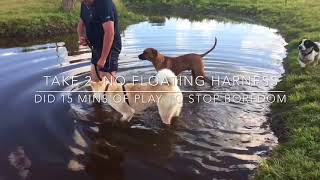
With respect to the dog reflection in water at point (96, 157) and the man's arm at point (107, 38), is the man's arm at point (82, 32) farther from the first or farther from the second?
the dog reflection in water at point (96, 157)

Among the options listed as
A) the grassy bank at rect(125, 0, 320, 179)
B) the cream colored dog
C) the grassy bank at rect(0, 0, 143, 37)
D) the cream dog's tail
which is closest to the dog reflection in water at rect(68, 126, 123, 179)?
the cream colored dog

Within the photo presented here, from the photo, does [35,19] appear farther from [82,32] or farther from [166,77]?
[166,77]

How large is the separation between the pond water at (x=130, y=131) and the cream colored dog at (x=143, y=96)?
1.04 feet

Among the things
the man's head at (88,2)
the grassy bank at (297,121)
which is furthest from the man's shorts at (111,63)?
the grassy bank at (297,121)

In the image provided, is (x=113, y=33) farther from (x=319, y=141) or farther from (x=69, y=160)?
(x=319, y=141)

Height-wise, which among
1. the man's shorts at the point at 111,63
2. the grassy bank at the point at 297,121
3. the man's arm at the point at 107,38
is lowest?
the grassy bank at the point at 297,121

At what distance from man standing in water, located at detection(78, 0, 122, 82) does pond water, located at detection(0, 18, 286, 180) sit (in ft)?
3.75

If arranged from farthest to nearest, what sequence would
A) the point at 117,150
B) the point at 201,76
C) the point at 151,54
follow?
the point at 201,76
the point at 151,54
the point at 117,150

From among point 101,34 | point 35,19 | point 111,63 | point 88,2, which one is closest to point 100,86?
point 111,63

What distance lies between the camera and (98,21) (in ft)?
24.3

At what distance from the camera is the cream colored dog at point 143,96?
24.2ft

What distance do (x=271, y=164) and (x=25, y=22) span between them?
14372 mm

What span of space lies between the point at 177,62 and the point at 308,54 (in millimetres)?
3711

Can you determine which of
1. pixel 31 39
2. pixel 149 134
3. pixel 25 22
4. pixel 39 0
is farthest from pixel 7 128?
pixel 39 0
